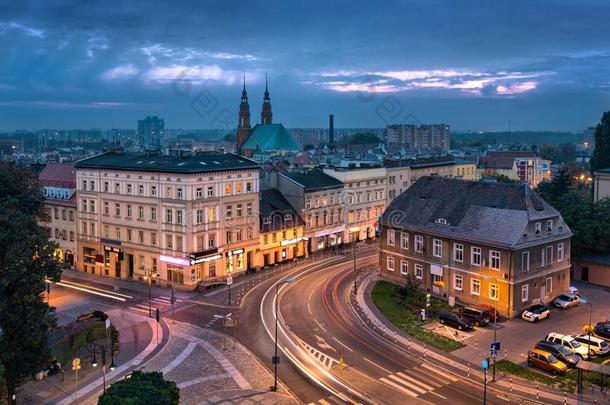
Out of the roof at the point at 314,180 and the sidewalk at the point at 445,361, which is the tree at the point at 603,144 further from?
the sidewalk at the point at 445,361

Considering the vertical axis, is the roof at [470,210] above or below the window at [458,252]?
above

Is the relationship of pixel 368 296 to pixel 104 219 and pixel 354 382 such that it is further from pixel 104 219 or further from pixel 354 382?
pixel 104 219

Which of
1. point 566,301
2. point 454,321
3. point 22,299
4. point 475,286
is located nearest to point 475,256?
point 475,286

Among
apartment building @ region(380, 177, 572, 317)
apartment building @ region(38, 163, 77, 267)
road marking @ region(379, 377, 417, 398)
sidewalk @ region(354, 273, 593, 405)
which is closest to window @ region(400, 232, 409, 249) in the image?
apartment building @ region(380, 177, 572, 317)

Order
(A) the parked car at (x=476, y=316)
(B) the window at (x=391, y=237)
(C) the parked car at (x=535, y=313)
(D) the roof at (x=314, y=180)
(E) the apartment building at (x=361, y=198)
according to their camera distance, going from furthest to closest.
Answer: (E) the apartment building at (x=361, y=198), (D) the roof at (x=314, y=180), (B) the window at (x=391, y=237), (C) the parked car at (x=535, y=313), (A) the parked car at (x=476, y=316)

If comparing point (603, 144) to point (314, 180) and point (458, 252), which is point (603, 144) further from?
point (458, 252)

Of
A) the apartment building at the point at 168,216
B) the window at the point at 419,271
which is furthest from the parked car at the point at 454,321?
the apartment building at the point at 168,216
